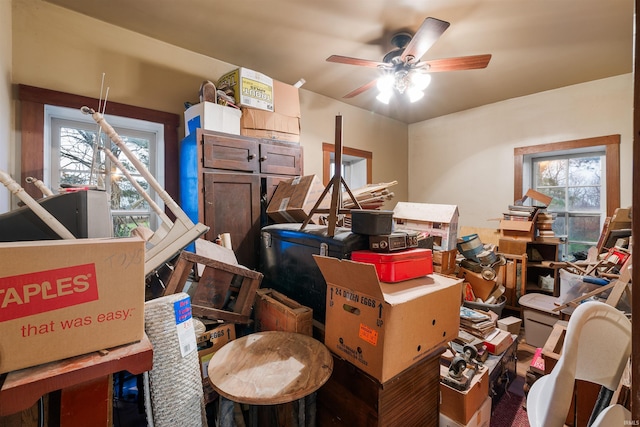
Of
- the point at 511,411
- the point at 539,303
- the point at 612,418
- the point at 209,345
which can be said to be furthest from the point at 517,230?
the point at 209,345

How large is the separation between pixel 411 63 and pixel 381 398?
2.26 m

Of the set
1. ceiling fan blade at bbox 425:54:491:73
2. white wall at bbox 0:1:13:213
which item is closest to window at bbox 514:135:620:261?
ceiling fan blade at bbox 425:54:491:73

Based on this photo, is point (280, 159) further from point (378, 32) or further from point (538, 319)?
point (538, 319)

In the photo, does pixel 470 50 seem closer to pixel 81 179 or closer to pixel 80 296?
pixel 80 296

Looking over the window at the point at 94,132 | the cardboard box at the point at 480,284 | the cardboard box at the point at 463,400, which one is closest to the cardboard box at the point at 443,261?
the cardboard box at the point at 480,284

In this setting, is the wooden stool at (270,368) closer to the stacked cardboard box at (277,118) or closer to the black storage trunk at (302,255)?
the black storage trunk at (302,255)

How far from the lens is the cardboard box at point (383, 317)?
108 centimetres

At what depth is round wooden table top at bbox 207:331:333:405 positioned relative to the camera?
39.7 inches

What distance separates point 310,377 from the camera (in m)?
1.10

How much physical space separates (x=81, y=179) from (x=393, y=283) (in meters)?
2.50

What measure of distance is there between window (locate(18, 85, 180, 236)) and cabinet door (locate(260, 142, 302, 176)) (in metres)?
0.81

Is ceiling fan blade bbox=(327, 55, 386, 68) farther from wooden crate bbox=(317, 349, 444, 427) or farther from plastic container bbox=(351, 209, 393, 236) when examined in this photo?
wooden crate bbox=(317, 349, 444, 427)

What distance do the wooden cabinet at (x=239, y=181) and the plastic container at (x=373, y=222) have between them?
4.10 feet

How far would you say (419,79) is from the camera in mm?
2297
